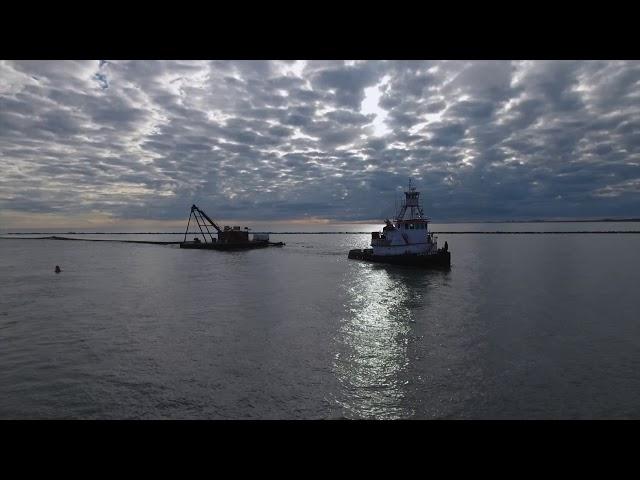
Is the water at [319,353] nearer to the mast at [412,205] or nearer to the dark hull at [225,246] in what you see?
the mast at [412,205]

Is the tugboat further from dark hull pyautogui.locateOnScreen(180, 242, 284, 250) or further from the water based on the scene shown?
dark hull pyautogui.locateOnScreen(180, 242, 284, 250)

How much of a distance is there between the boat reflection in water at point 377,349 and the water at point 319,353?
103 mm

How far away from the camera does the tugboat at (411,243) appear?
220 ft

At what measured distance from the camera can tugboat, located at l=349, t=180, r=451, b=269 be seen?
6694cm

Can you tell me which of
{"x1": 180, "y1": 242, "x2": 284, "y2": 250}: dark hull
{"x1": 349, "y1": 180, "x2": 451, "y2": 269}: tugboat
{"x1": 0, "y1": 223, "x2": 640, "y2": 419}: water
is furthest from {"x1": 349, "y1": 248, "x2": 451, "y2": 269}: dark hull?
{"x1": 180, "y1": 242, "x2": 284, "y2": 250}: dark hull

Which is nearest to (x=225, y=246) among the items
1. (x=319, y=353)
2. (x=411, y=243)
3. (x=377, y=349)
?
(x=411, y=243)

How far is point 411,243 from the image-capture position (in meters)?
69.9

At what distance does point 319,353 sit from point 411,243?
50.8 meters

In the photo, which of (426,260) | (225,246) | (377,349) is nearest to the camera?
(377,349)

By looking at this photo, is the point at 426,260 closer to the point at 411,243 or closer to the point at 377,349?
the point at 411,243

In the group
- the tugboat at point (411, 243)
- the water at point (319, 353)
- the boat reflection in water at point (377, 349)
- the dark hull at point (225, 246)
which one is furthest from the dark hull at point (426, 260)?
the dark hull at point (225, 246)

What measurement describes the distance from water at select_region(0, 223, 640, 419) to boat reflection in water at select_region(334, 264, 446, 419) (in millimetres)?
103
